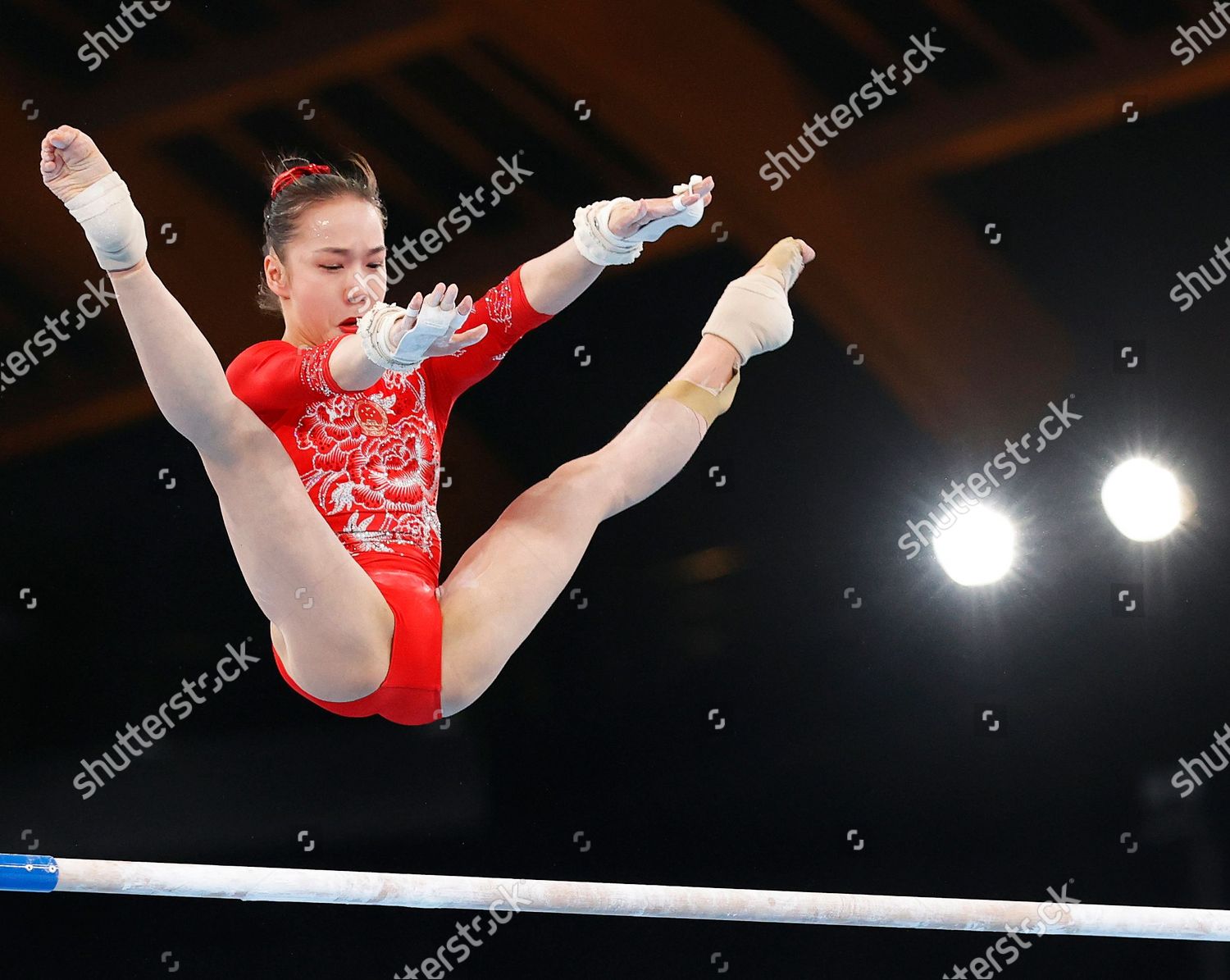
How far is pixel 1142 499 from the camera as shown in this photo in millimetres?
4852

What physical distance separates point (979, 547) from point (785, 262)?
1956 mm

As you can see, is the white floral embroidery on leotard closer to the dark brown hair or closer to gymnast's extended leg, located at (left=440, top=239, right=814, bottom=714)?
gymnast's extended leg, located at (left=440, top=239, right=814, bottom=714)

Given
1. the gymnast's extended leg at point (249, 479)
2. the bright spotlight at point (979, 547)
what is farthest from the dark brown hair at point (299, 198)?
the bright spotlight at point (979, 547)

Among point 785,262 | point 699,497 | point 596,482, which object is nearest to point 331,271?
point 596,482

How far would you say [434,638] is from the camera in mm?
2553

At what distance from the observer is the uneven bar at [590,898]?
7.75ft

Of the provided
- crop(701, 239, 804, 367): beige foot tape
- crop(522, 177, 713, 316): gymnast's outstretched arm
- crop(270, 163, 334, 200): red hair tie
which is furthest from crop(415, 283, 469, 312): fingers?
crop(701, 239, 804, 367): beige foot tape

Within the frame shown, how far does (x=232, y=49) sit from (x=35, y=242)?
829 millimetres

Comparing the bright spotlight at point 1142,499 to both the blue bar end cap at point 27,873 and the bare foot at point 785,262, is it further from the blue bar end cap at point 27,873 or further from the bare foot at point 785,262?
the blue bar end cap at point 27,873

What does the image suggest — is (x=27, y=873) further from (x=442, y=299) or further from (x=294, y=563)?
(x=442, y=299)

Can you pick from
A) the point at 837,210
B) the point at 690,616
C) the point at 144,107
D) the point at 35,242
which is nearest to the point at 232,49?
the point at 144,107

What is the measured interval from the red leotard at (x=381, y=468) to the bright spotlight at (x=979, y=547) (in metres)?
2.44

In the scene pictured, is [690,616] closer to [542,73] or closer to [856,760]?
[856,760]

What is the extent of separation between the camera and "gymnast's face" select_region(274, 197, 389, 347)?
278 cm
